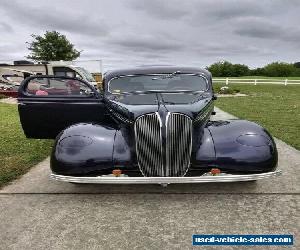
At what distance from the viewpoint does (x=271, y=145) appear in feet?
13.1

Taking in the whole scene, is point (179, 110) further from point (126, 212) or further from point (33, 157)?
point (33, 157)

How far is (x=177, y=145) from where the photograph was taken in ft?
12.5

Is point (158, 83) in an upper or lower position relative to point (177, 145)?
upper

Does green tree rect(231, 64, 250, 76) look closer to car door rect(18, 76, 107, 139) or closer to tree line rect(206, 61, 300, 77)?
tree line rect(206, 61, 300, 77)

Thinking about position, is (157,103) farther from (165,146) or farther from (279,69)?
(279,69)

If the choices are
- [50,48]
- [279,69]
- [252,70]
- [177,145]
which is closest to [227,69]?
[252,70]

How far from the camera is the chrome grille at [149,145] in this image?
3795 millimetres

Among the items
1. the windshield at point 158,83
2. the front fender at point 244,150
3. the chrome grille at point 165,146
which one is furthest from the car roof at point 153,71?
the chrome grille at point 165,146

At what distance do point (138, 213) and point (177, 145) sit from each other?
2.84 feet

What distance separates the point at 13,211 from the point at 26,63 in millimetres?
22530

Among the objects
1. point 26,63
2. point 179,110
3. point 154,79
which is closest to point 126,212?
point 179,110

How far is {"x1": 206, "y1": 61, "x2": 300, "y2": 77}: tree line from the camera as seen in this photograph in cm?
7344

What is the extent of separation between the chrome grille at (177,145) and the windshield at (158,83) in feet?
5.21

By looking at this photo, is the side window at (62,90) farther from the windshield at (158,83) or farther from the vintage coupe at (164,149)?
the vintage coupe at (164,149)
